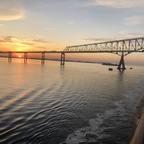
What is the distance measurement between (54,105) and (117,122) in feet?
27.0

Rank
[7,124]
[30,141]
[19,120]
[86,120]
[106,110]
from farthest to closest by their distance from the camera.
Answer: [106,110]
[86,120]
[19,120]
[7,124]
[30,141]

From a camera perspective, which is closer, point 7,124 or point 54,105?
point 7,124

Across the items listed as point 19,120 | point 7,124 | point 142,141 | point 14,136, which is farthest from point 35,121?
point 142,141

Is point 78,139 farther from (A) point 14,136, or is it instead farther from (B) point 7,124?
(B) point 7,124

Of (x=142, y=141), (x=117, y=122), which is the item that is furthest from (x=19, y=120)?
(x=142, y=141)

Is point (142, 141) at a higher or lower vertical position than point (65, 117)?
higher

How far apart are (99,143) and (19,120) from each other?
732cm

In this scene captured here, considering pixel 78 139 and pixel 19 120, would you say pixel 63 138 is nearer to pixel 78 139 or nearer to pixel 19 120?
pixel 78 139

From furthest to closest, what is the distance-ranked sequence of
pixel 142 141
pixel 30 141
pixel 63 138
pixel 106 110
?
pixel 106 110, pixel 63 138, pixel 30 141, pixel 142 141

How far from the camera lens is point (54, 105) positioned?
25.0 m

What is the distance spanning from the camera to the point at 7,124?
16516 mm

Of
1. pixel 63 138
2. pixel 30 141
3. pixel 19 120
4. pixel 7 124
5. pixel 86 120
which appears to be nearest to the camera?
pixel 30 141

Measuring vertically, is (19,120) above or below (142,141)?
below

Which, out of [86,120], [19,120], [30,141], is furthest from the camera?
[86,120]
